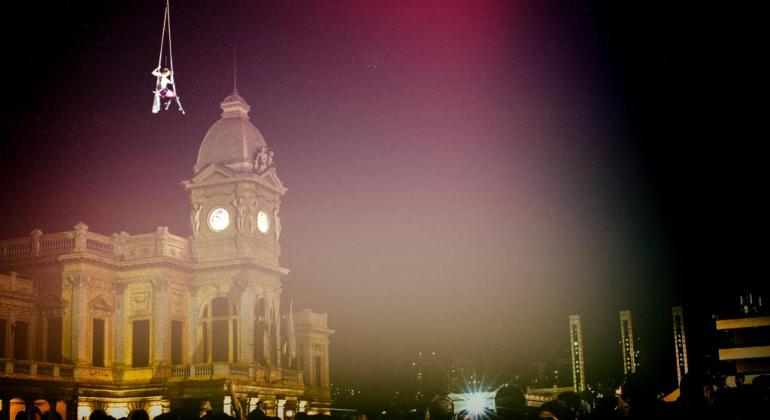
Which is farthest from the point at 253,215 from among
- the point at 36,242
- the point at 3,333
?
the point at 3,333

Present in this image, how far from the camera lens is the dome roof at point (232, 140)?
51250mm

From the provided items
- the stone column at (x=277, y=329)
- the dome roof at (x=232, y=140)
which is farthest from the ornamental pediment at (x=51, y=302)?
the stone column at (x=277, y=329)

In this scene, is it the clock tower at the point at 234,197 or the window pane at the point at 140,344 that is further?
the clock tower at the point at 234,197

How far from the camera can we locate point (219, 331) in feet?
165

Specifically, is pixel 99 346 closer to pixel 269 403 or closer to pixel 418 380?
pixel 269 403

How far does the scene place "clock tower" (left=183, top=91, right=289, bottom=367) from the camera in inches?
1953

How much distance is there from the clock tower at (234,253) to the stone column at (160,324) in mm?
2155

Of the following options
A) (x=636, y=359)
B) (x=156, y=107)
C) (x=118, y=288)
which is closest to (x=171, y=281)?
(x=118, y=288)

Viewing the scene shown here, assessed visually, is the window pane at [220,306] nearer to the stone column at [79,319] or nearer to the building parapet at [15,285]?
the stone column at [79,319]

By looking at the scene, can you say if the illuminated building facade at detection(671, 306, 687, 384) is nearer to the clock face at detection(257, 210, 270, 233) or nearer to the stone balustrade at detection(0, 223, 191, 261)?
the stone balustrade at detection(0, 223, 191, 261)

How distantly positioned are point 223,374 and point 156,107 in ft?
70.7

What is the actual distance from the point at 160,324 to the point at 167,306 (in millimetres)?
1037

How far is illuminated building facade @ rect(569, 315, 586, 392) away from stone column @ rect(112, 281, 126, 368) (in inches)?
982

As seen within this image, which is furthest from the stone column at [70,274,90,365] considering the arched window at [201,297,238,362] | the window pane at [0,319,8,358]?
the arched window at [201,297,238,362]
